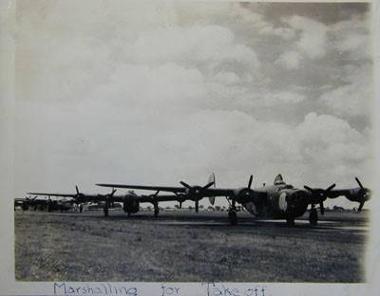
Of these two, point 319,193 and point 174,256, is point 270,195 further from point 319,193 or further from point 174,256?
point 174,256

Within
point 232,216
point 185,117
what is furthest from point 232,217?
point 185,117

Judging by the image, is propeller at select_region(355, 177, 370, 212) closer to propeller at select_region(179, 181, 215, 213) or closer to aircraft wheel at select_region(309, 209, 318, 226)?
propeller at select_region(179, 181, 215, 213)

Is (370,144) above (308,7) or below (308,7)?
below

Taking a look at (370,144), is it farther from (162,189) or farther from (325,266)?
(162,189)

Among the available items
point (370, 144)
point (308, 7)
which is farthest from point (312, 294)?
point (308, 7)

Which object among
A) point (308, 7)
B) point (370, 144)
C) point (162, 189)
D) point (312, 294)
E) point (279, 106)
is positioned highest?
point (308, 7)
